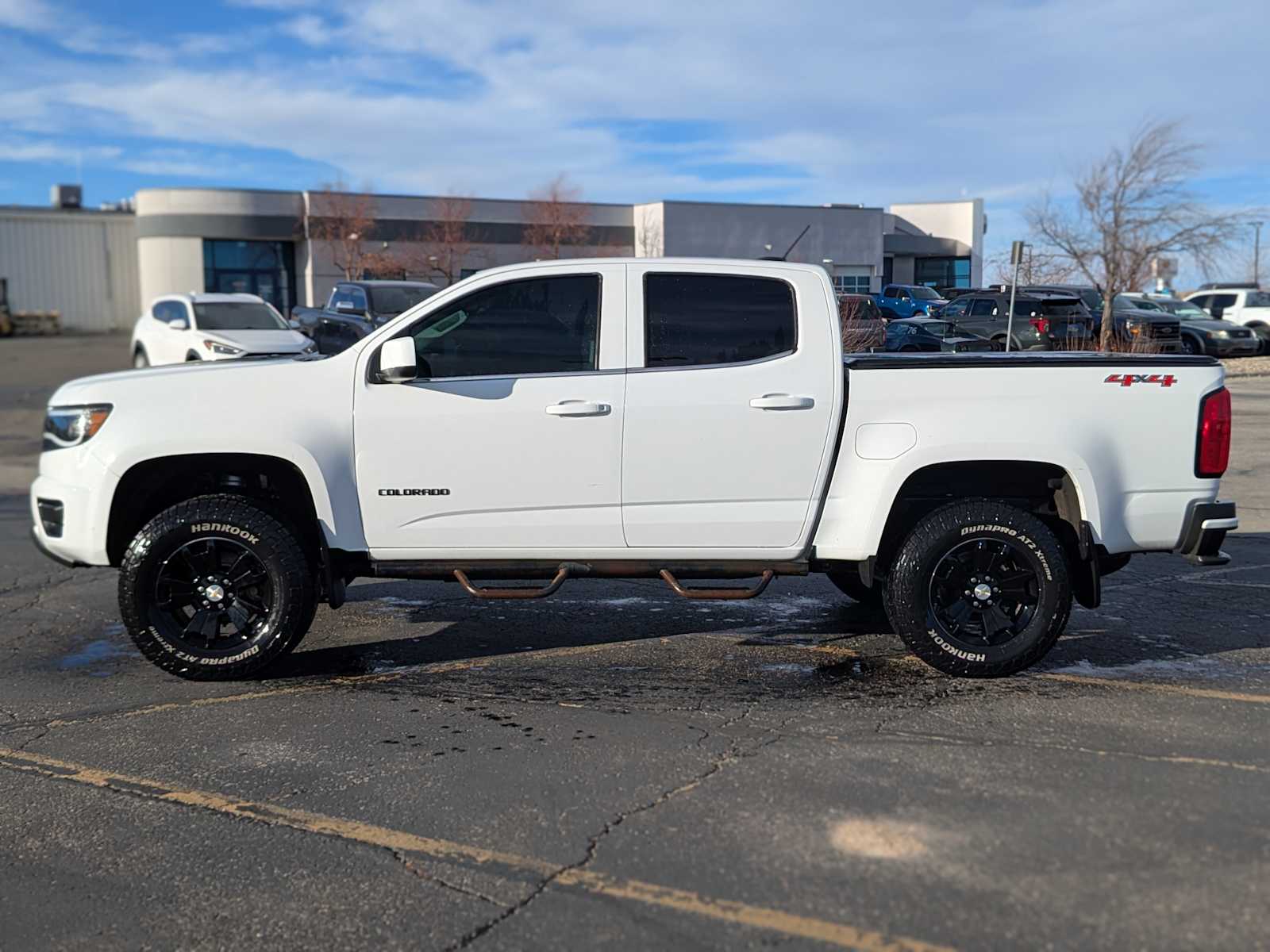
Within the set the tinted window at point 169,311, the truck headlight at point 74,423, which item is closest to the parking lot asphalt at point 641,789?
the truck headlight at point 74,423

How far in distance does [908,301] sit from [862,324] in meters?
0.68

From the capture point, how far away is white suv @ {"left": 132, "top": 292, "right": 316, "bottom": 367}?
63.6 feet

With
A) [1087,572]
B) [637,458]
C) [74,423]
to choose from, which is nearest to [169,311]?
[74,423]

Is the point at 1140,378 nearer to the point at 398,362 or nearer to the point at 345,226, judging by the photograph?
the point at 398,362

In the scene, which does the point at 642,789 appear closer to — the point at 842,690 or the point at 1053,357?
the point at 842,690

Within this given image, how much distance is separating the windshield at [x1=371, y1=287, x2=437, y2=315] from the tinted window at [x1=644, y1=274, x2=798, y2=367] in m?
14.6

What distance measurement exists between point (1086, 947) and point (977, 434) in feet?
9.70

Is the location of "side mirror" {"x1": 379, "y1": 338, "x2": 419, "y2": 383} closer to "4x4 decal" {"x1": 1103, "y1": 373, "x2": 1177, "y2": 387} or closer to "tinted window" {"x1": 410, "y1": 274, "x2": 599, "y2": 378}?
"tinted window" {"x1": 410, "y1": 274, "x2": 599, "y2": 378}

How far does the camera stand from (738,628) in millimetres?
7039

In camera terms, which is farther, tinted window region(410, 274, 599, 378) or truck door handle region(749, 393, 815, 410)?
tinted window region(410, 274, 599, 378)

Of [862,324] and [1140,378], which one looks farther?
[862,324]

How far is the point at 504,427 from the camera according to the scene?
5824 mm

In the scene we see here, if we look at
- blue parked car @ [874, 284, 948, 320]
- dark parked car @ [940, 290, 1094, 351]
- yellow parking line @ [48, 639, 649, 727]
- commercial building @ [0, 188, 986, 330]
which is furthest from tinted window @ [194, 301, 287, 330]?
yellow parking line @ [48, 639, 649, 727]

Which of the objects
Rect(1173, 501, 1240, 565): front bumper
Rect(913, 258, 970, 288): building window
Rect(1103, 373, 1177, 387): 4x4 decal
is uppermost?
Rect(913, 258, 970, 288): building window
